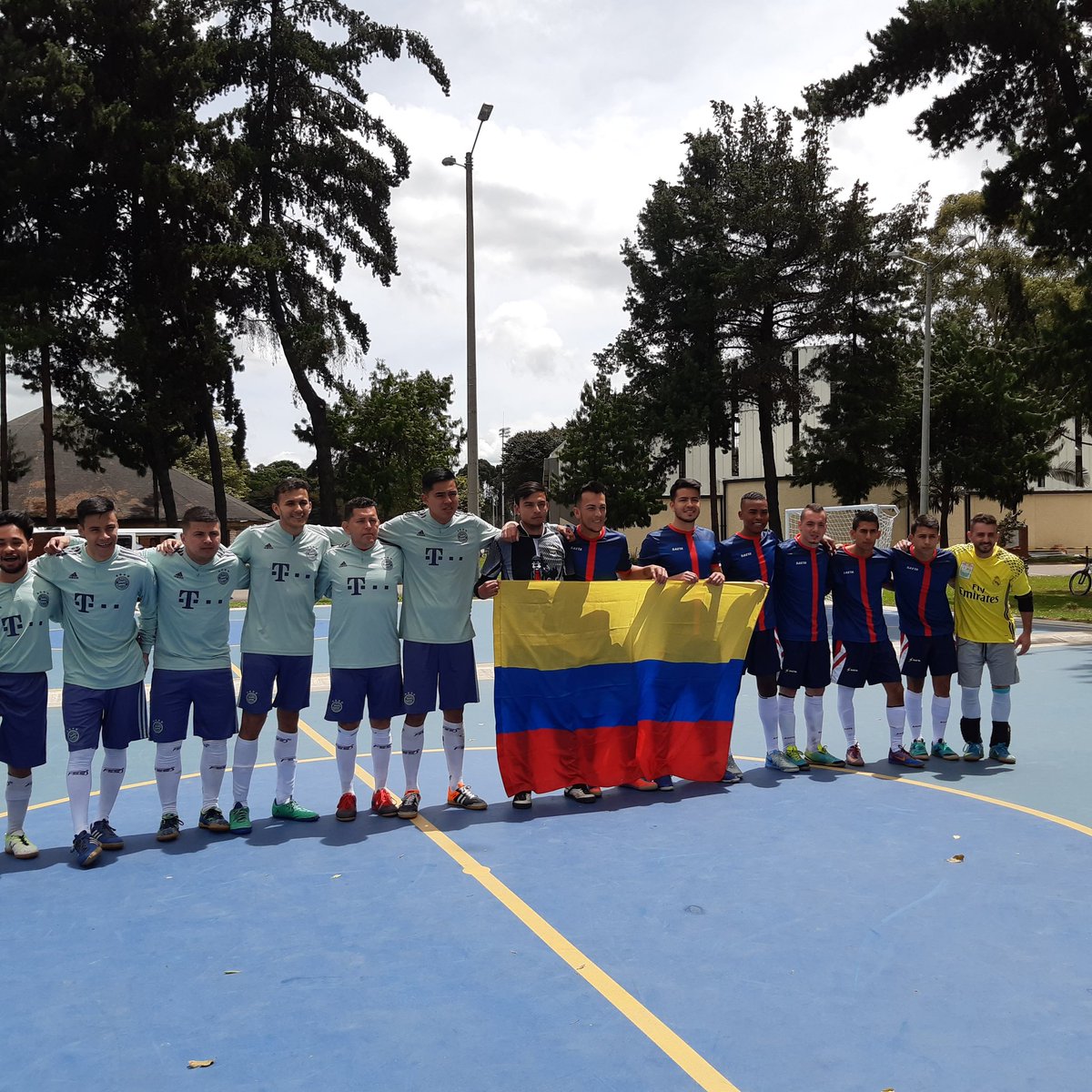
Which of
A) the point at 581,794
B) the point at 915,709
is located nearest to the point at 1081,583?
the point at 915,709

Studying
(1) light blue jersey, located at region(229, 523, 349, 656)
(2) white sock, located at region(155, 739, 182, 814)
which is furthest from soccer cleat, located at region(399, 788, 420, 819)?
(2) white sock, located at region(155, 739, 182, 814)

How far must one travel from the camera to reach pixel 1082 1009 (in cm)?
386

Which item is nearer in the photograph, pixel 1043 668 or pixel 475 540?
pixel 475 540

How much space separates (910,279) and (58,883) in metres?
39.1

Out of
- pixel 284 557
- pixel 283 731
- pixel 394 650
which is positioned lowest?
pixel 283 731

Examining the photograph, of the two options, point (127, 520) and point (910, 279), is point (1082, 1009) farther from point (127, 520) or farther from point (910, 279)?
point (127, 520)

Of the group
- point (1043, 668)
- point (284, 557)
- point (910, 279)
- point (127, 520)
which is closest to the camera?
point (284, 557)

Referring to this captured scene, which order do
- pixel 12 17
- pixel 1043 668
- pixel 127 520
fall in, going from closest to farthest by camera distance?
pixel 1043 668
pixel 12 17
pixel 127 520

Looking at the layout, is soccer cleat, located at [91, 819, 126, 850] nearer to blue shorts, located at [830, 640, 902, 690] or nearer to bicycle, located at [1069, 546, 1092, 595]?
blue shorts, located at [830, 640, 902, 690]

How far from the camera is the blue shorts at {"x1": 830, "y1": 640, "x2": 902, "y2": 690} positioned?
7.72 m

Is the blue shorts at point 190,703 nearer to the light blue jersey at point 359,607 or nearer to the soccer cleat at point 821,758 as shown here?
the light blue jersey at point 359,607

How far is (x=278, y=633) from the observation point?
6.28 meters

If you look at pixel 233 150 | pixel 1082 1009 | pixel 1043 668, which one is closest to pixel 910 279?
pixel 233 150

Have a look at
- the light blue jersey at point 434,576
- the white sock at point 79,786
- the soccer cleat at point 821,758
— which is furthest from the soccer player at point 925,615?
the white sock at point 79,786
